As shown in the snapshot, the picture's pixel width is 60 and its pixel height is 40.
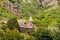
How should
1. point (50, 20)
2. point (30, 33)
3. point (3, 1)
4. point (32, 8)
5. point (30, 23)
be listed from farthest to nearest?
point (32, 8)
point (3, 1)
point (50, 20)
point (30, 23)
point (30, 33)

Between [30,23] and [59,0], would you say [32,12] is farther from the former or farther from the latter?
[30,23]

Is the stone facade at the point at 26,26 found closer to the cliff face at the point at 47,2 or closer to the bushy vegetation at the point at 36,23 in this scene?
the bushy vegetation at the point at 36,23

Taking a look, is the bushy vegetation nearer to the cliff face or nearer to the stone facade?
the cliff face

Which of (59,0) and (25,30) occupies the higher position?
(25,30)

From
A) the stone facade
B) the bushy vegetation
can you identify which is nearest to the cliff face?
the bushy vegetation

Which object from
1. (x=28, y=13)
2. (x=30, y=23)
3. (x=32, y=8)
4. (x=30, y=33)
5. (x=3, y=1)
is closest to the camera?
(x=30, y=33)

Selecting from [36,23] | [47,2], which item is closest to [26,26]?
[36,23]

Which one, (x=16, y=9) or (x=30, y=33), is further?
(x=16, y=9)

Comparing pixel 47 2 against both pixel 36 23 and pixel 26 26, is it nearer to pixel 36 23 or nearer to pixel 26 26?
pixel 36 23

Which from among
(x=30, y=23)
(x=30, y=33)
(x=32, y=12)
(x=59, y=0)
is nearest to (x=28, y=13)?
(x=32, y=12)
